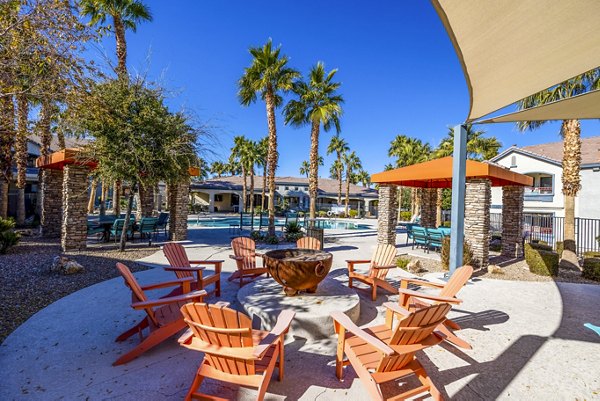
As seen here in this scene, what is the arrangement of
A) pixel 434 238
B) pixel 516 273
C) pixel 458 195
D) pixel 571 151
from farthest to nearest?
pixel 571 151, pixel 434 238, pixel 516 273, pixel 458 195

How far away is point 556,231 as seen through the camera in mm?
15367

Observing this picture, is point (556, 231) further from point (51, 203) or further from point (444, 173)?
point (51, 203)

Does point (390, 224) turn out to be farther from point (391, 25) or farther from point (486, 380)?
point (486, 380)

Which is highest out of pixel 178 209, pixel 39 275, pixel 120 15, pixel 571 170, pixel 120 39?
pixel 120 15

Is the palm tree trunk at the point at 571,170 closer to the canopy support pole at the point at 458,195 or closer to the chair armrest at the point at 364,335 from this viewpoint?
the canopy support pole at the point at 458,195

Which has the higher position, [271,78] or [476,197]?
[271,78]

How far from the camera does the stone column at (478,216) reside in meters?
8.34

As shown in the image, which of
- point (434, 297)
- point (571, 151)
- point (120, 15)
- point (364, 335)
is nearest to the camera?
point (364, 335)

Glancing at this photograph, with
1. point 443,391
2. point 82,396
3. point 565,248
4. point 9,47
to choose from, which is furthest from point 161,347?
point 565,248

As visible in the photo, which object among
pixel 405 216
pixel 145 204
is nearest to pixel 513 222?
pixel 145 204

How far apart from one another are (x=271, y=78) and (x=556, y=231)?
705 inches

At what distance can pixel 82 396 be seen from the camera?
2.56 metres

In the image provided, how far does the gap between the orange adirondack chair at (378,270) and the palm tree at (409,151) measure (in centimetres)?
2089

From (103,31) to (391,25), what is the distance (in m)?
8.76
